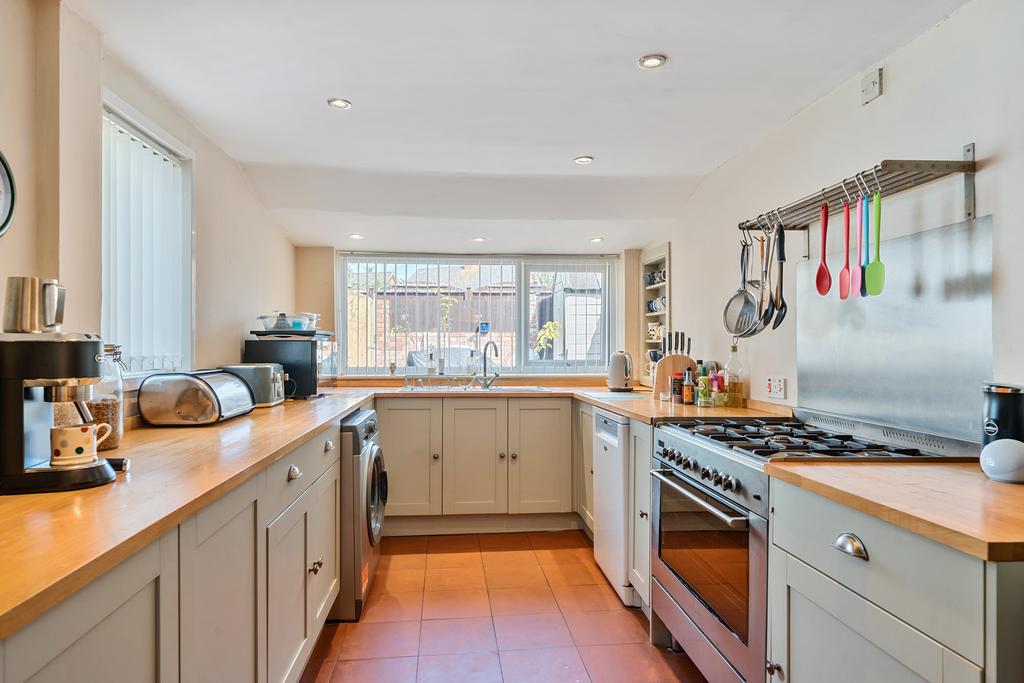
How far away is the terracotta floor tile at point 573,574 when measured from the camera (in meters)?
2.92

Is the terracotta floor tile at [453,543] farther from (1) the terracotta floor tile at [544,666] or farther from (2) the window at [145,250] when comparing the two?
(2) the window at [145,250]

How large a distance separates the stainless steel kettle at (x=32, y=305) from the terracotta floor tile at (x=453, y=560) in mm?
2311

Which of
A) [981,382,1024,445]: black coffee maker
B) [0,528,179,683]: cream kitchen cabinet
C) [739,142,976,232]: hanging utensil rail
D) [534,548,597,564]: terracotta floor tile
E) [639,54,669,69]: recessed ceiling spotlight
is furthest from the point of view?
[534,548,597,564]: terracotta floor tile

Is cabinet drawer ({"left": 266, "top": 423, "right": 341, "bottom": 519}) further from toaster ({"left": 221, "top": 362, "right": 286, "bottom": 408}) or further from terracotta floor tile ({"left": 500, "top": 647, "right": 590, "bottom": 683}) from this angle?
terracotta floor tile ({"left": 500, "top": 647, "right": 590, "bottom": 683})

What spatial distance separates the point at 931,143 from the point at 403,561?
301cm

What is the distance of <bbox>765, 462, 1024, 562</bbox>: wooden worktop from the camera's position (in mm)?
914

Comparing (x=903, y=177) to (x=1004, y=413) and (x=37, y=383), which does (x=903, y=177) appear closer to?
(x=1004, y=413)

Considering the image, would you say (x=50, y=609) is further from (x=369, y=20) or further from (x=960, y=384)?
(x=960, y=384)

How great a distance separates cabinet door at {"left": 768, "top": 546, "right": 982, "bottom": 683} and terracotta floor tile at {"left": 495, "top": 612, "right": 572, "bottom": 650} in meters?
1.05

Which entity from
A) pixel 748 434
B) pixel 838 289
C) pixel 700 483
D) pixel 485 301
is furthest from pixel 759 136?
pixel 485 301

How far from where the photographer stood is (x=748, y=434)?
2051 millimetres

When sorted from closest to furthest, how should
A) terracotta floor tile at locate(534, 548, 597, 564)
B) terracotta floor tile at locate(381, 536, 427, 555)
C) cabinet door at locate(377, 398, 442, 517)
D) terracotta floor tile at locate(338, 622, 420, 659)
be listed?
terracotta floor tile at locate(338, 622, 420, 659), terracotta floor tile at locate(534, 548, 597, 564), terracotta floor tile at locate(381, 536, 427, 555), cabinet door at locate(377, 398, 442, 517)

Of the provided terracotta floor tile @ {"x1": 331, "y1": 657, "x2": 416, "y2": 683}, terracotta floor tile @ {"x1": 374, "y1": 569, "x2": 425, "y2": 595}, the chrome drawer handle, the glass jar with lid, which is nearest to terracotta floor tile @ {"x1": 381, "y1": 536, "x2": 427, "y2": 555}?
terracotta floor tile @ {"x1": 374, "y1": 569, "x2": 425, "y2": 595}

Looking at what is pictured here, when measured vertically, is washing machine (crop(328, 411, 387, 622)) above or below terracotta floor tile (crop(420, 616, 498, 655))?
above
